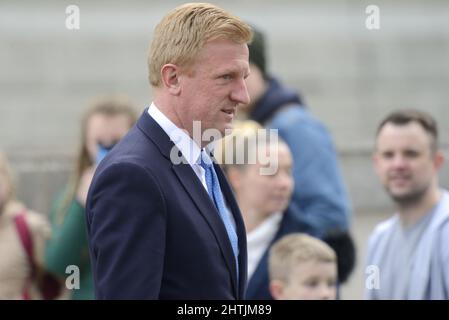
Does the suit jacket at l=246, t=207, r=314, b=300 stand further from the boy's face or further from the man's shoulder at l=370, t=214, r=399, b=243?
the man's shoulder at l=370, t=214, r=399, b=243

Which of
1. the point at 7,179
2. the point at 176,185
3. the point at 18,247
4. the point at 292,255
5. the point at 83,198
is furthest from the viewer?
the point at 7,179

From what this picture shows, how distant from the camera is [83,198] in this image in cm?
552

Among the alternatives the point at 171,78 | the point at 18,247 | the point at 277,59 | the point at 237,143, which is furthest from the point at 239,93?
the point at 277,59

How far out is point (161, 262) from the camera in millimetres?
3094

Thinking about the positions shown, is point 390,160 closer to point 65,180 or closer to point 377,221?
point 65,180

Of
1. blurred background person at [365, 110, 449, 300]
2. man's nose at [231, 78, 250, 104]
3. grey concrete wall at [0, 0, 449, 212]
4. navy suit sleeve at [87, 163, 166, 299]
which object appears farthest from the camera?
grey concrete wall at [0, 0, 449, 212]

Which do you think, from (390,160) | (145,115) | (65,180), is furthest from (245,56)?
(65,180)

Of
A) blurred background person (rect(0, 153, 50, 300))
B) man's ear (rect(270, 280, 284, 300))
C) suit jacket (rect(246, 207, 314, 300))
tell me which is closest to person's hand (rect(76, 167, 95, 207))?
blurred background person (rect(0, 153, 50, 300))

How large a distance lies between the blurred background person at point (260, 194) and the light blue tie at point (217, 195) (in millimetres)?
1673

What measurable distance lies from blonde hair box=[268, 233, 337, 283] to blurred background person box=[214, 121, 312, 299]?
0.25 feet

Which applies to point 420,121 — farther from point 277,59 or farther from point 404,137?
point 277,59

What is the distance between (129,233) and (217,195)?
0.42 m

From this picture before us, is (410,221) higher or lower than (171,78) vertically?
lower

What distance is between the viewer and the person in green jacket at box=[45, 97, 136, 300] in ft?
18.0
